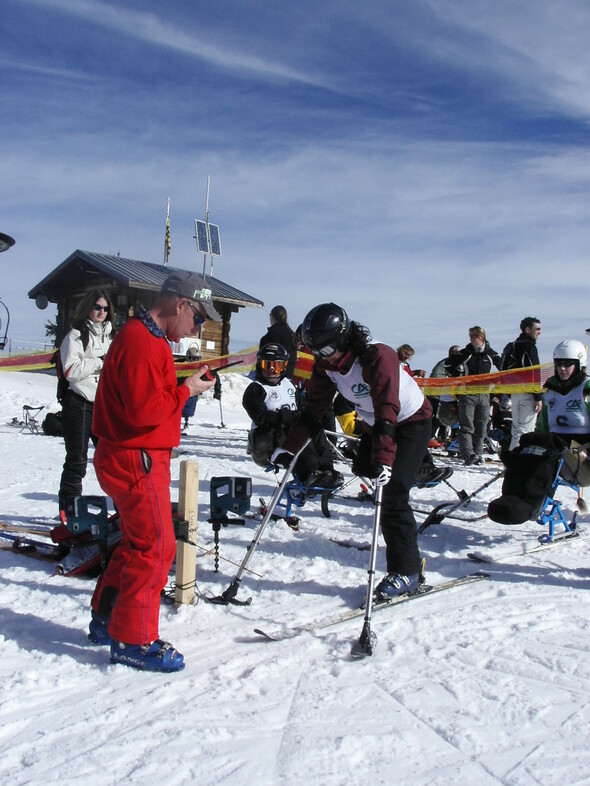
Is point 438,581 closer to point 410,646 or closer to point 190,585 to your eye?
point 410,646

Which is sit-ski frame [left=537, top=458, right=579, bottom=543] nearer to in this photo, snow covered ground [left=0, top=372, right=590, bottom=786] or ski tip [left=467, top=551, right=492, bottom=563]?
snow covered ground [left=0, top=372, right=590, bottom=786]

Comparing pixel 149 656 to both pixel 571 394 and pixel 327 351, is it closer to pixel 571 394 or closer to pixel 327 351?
pixel 327 351

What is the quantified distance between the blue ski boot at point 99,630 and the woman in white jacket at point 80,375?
1754 mm

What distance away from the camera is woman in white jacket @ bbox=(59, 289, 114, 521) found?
4863mm

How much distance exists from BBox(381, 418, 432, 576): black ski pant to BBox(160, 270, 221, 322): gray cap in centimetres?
158

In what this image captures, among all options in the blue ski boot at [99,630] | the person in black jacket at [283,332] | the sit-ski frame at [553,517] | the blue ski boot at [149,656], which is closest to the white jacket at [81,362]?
the blue ski boot at [99,630]

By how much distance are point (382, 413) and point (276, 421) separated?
2.29 m

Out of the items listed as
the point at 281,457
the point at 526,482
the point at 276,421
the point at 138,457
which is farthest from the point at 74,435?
the point at 526,482

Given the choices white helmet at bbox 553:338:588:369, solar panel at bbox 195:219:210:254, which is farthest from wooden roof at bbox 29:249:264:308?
white helmet at bbox 553:338:588:369

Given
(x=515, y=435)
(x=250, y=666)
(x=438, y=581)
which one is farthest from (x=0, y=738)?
(x=515, y=435)

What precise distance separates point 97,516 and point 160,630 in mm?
805

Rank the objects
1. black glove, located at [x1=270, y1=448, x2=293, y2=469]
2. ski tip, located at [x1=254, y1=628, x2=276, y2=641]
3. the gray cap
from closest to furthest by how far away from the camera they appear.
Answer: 1. the gray cap
2. ski tip, located at [x1=254, y1=628, x2=276, y2=641]
3. black glove, located at [x1=270, y1=448, x2=293, y2=469]

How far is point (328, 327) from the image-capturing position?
12.6 ft

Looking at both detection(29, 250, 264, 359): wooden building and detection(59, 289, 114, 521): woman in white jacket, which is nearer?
detection(59, 289, 114, 521): woman in white jacket
